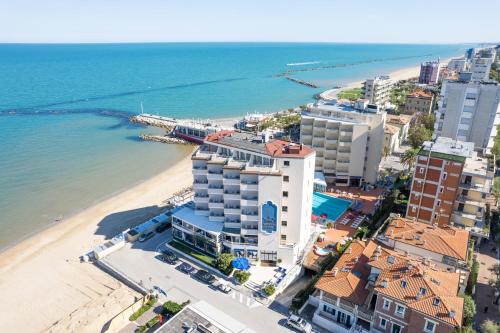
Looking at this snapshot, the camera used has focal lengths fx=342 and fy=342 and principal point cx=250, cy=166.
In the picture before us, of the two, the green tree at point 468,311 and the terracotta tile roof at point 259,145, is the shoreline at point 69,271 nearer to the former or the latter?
the terracotta tile roof at point 259,145

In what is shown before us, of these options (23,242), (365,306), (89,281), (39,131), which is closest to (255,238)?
(365,306)

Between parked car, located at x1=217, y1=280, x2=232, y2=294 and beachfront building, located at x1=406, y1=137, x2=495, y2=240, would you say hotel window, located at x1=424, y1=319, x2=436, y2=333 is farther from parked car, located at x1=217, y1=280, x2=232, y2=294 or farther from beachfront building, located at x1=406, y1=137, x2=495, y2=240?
beachfront building, located at x1=406, y1=137, x2=495, y2=240

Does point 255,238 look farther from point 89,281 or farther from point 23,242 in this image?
point 23,242

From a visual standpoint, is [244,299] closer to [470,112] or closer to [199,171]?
[199,171]

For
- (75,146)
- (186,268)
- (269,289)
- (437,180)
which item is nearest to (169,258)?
(186,268)

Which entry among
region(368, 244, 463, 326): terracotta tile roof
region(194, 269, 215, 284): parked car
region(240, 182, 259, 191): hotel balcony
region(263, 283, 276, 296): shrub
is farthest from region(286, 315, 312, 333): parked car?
region(240, 182, 259, 191): hotel balcony

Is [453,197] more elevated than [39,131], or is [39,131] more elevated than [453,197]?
[453,197]
